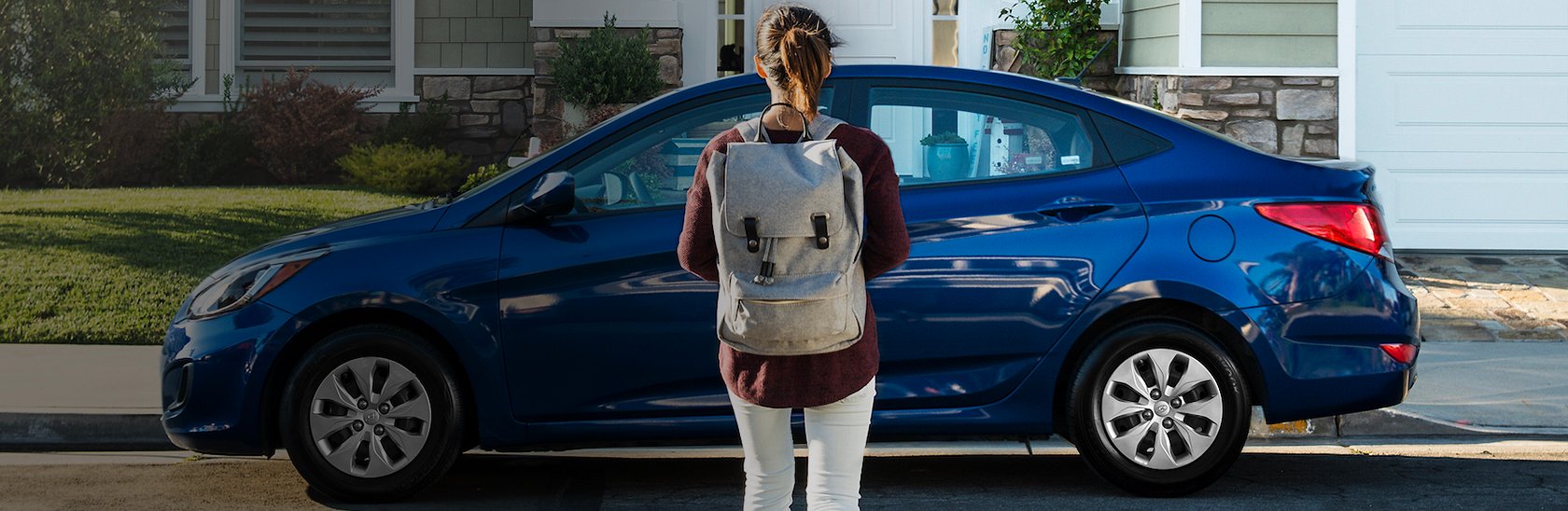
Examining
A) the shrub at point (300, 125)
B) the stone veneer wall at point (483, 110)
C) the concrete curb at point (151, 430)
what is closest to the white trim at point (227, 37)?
the shrub at point (300, 125)

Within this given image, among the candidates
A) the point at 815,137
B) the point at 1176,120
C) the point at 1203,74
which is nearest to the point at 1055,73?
the point at 1203,74

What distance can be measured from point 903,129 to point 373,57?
1079 centimetres

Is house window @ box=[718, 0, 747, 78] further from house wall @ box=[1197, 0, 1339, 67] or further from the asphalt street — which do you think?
the asphalt street

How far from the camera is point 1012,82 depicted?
580 centimetres

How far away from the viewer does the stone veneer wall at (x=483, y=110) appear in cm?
1525

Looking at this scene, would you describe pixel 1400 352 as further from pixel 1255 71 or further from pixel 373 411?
pixel 1255 71

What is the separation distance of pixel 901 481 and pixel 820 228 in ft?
9.64

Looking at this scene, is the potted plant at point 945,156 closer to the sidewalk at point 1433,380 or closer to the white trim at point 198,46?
the sidewalk at point 1433,380

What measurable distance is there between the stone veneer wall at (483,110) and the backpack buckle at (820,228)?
39.7 feet

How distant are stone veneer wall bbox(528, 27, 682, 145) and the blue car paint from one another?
23.6ft

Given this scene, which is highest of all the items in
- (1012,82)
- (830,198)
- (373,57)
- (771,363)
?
(373,57)

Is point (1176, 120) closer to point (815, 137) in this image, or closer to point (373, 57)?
point (815, 137)

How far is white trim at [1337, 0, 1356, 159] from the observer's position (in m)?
11.1

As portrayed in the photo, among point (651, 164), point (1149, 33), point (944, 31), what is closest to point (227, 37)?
point (944, 31)
